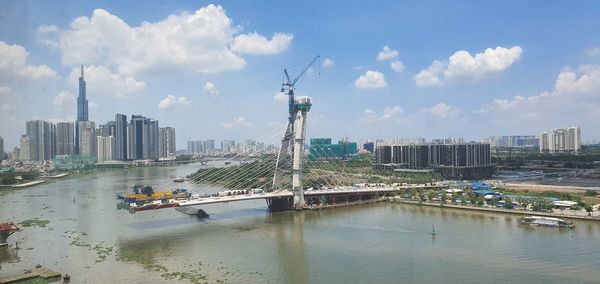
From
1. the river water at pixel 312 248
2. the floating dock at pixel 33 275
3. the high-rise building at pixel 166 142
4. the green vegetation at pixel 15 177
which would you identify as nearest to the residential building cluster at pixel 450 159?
the river water at pixel 312 248

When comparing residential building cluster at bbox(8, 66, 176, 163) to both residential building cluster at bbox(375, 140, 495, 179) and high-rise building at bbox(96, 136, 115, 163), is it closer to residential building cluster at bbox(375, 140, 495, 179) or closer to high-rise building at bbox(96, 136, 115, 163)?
high-rise building at bbox(96, 136, 115, 163)

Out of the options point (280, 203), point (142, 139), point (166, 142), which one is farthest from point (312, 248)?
point (166, 142)

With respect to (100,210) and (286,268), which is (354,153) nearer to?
(100,210)

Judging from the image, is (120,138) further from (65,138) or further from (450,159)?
(450,159)

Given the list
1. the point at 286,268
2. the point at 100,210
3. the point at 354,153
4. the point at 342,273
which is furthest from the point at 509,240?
the point at 354,153

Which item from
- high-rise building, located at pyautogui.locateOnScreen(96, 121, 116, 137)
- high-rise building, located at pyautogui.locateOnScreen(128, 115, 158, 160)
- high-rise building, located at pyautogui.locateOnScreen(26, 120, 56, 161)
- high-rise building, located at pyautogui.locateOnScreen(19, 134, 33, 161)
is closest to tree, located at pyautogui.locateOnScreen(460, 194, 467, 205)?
high-rise building, located at pyautogui.locateOnScreen(26, 120, 56, 161)

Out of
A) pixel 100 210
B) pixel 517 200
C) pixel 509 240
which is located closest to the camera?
pixel 509 240
